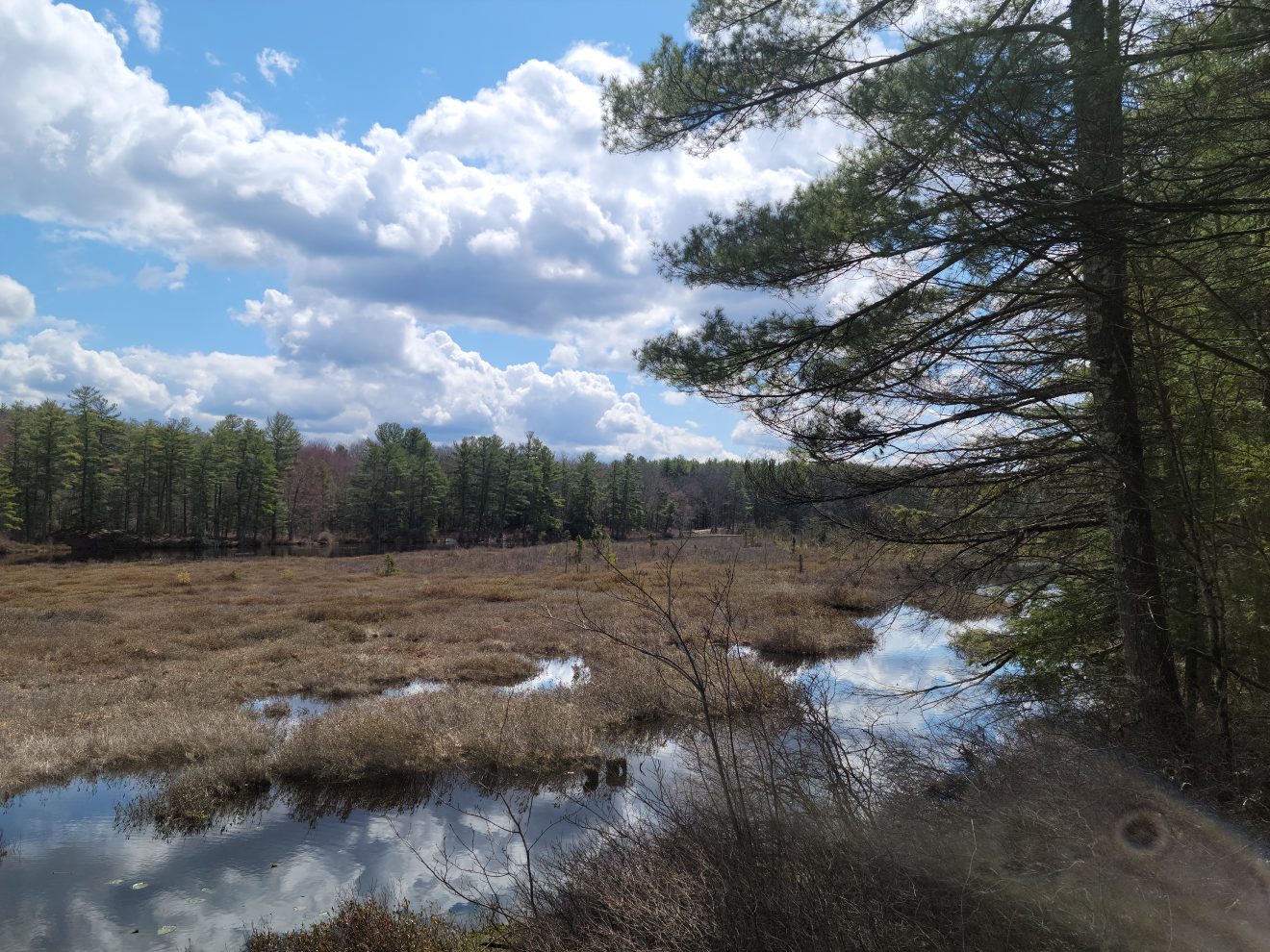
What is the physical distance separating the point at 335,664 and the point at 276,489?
55364 mm

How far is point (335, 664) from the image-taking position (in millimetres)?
16344

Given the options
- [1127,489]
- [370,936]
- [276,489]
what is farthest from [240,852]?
[276,489]

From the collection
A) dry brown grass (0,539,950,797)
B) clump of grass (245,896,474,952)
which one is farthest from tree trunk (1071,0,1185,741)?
clump of grass (245,896,474,952)

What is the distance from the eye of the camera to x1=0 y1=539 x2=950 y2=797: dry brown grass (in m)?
10.6

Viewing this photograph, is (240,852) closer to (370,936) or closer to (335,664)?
(370,936)

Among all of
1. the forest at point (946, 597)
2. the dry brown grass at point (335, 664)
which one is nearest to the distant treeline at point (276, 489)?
the dry brown grass at point (335, 664)

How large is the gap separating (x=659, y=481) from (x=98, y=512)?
63.2m

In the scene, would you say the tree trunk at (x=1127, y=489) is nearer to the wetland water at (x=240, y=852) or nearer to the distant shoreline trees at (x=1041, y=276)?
the distant shoreline trees at (x=1041, y=276)

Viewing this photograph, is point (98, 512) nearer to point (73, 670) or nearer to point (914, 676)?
point (73, 670)

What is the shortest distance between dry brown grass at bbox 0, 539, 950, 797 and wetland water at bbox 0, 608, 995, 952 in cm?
79

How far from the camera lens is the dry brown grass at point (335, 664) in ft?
34.7

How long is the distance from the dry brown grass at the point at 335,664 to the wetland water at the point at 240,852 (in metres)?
0.79

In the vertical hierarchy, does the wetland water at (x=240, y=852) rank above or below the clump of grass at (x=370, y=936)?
below

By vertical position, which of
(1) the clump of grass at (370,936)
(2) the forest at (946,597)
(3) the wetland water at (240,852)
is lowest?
(3) the wetland water at (240,852)
